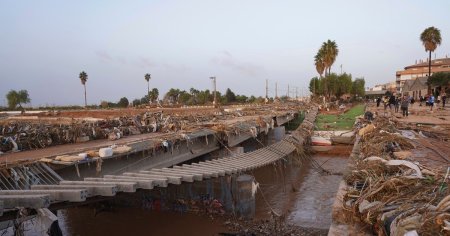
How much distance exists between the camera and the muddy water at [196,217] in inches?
524

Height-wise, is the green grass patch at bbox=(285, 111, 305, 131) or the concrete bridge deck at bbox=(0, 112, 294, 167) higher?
the concrete bridge deck at bbox=(0, 112, 294, 167)

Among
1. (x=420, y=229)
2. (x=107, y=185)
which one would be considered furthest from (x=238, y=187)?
(x=420, y=229)

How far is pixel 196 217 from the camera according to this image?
46.9ft

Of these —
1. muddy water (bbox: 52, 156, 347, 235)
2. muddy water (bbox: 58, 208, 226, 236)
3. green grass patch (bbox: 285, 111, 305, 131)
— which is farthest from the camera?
green grass patch (bbox: 285, 111, 305, 131)

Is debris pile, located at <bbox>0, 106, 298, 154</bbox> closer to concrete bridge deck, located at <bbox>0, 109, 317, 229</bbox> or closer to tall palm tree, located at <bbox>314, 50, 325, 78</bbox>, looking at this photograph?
concrete bridge deck, located at <bbox>0, 109, 317, 229</bbox>

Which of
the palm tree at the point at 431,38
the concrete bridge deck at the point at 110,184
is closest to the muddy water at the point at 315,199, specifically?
the concrete bridge deck at the point at 110,184

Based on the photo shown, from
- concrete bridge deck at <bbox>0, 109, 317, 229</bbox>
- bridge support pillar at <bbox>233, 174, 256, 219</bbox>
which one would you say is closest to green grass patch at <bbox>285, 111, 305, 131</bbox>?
concrete bridge deck at <bbox>0, 109, 317, 229</bbox>

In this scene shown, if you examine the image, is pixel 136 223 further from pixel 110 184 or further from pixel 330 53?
pixel 330 53

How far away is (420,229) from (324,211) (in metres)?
10.3

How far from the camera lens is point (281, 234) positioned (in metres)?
11.7

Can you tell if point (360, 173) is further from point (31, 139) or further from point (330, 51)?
point (330, 51)

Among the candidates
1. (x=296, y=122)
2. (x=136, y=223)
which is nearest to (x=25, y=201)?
(x=136, y=223)

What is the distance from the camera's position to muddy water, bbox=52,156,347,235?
13320mm

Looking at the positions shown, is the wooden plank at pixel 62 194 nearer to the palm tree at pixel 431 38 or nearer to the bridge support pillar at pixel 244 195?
the bridge support pillar at pixel 244 195
